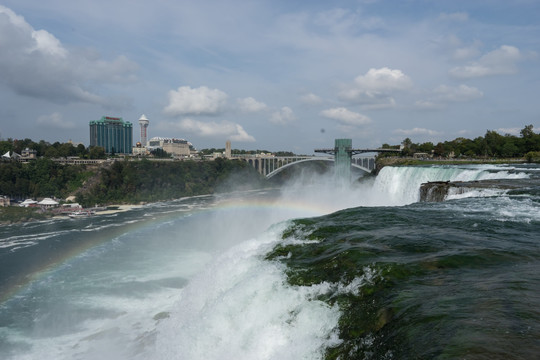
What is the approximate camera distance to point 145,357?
7797mm

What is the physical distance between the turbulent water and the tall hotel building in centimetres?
12666

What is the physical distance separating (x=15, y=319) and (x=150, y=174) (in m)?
46.2

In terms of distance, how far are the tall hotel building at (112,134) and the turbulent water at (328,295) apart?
126661mm

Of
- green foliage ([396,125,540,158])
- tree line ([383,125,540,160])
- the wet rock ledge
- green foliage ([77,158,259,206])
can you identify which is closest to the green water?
the wet rock ledge

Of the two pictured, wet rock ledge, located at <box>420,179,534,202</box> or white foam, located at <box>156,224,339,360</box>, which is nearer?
white foam, located at <box>156,224,339,360</box>

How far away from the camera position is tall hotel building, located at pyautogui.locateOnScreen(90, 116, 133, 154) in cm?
13238

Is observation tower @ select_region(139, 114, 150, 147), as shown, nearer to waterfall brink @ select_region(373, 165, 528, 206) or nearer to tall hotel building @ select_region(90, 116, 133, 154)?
tall hotel building @ select_region(90, 116, 133, 154)

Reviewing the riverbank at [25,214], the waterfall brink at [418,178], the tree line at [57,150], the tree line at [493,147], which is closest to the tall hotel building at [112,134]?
the tree line at [57,150]

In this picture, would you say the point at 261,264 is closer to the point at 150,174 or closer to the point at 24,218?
the point at 24,218

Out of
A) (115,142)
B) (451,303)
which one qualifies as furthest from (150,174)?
(115,142)

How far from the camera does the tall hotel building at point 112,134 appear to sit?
132 metres

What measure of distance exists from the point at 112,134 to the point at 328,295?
14606 centimetres

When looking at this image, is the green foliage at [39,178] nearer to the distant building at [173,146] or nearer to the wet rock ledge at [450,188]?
the wet rock ledge at [450,188]

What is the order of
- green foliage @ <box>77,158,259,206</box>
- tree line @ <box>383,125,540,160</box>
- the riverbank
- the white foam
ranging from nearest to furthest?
the white foam → the riverbank → tree line @ <box>383,125,540,160</box> → green foliage @ <box>77,158,259,206</box>
